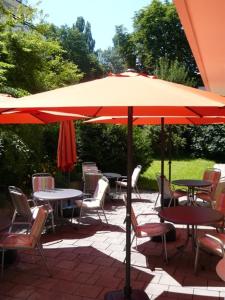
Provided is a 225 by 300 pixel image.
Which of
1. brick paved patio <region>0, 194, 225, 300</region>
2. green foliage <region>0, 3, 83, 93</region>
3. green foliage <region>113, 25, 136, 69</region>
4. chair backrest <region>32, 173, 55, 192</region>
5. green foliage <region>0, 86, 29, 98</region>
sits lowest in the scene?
brick paved patio <region>0, 194, 225, 300</region>

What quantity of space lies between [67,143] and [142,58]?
2700 centimetres

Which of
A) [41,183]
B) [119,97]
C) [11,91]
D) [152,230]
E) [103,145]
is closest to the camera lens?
[119,97]

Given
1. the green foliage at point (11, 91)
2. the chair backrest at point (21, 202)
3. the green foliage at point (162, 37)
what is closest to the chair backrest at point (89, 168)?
the green foliage at point (11, 91)

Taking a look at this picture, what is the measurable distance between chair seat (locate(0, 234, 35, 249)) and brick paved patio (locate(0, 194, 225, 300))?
47 centimetres

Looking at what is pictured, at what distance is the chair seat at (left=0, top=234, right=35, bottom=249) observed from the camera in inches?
187

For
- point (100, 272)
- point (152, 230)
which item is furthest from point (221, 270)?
point (100, 272)

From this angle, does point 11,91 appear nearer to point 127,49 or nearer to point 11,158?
point 11,158

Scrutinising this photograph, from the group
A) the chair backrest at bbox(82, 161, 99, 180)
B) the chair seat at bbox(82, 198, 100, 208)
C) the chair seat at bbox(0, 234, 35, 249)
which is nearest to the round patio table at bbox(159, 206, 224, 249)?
the chair seat at bbox(0, 234, 35, 249)

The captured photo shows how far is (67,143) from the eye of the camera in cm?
846

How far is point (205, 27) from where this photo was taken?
398cm

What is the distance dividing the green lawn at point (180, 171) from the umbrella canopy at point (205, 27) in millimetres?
6985

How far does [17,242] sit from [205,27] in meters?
3.62

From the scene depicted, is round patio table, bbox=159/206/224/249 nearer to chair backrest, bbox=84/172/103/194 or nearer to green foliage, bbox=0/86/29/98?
chair backrest, bbox=84/172/103/194

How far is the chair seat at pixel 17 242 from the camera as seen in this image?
475 cm
